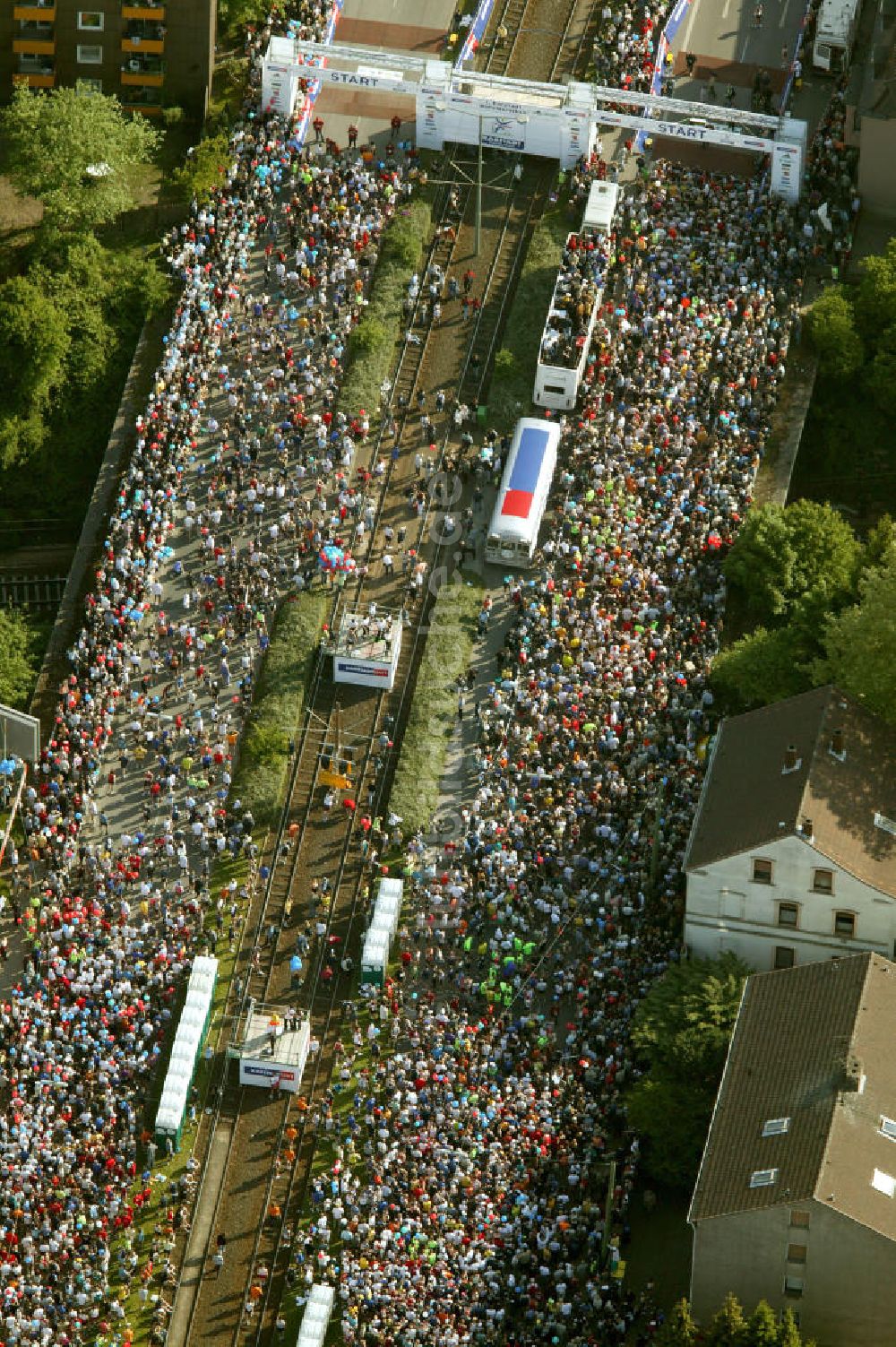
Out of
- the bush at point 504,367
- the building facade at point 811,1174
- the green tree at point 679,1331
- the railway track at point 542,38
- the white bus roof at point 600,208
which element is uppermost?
the railway track at point 542,38

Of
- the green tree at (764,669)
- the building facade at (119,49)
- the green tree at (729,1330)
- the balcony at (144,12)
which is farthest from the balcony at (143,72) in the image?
the green tree at (729,1330)

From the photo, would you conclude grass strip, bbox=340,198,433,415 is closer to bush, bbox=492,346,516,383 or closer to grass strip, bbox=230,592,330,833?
bush, bbox=492,346,516,383

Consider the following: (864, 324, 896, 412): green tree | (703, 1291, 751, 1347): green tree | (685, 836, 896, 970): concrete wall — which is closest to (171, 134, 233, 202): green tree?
(864, 324, 896, 412): green tree

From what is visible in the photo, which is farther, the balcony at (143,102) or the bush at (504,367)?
the balcony at (143,102)

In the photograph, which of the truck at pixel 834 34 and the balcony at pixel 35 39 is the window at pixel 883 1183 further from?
the balcony at pixel 35 39

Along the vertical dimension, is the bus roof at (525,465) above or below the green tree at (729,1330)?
above

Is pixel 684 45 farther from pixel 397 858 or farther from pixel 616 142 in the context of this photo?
pixel 397 858

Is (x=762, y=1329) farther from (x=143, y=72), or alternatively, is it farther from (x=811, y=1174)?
(x=143, y=72)
